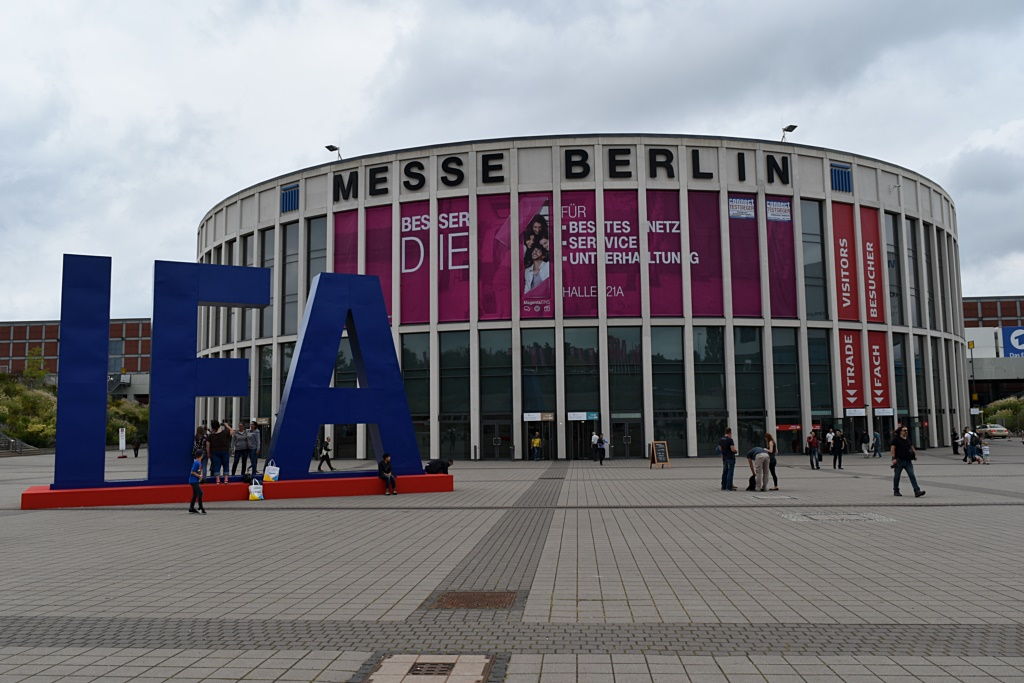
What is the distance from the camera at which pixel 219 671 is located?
531cm

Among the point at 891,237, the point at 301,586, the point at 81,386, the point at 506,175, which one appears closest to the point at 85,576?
the point at 301,586

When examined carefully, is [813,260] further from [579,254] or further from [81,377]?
[81,377]

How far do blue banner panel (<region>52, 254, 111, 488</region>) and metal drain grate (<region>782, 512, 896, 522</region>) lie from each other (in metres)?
14.5

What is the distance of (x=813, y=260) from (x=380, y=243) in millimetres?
23546

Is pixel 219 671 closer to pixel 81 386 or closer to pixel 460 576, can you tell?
pixel 460 576

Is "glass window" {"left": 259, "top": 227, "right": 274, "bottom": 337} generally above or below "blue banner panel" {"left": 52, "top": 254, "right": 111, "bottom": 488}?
above

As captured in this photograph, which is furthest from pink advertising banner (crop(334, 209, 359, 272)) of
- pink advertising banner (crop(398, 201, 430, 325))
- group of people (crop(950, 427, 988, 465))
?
group of people (crop(950, 427, 988, 465))

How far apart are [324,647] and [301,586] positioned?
2.47 m

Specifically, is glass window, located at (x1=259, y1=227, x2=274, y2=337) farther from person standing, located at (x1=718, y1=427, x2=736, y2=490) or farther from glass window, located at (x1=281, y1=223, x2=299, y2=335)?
person standing, located at (x1=718, y1=427, x2=736, y2=490)

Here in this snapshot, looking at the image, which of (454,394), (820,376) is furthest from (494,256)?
(820,376)

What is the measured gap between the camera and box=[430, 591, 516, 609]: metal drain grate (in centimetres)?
717

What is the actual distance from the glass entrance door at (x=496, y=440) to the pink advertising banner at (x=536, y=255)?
583 cm

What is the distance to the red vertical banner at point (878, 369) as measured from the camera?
40.8 meters

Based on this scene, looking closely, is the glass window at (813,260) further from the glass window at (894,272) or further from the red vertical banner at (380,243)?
A: the red vertical banner at (380,243)
